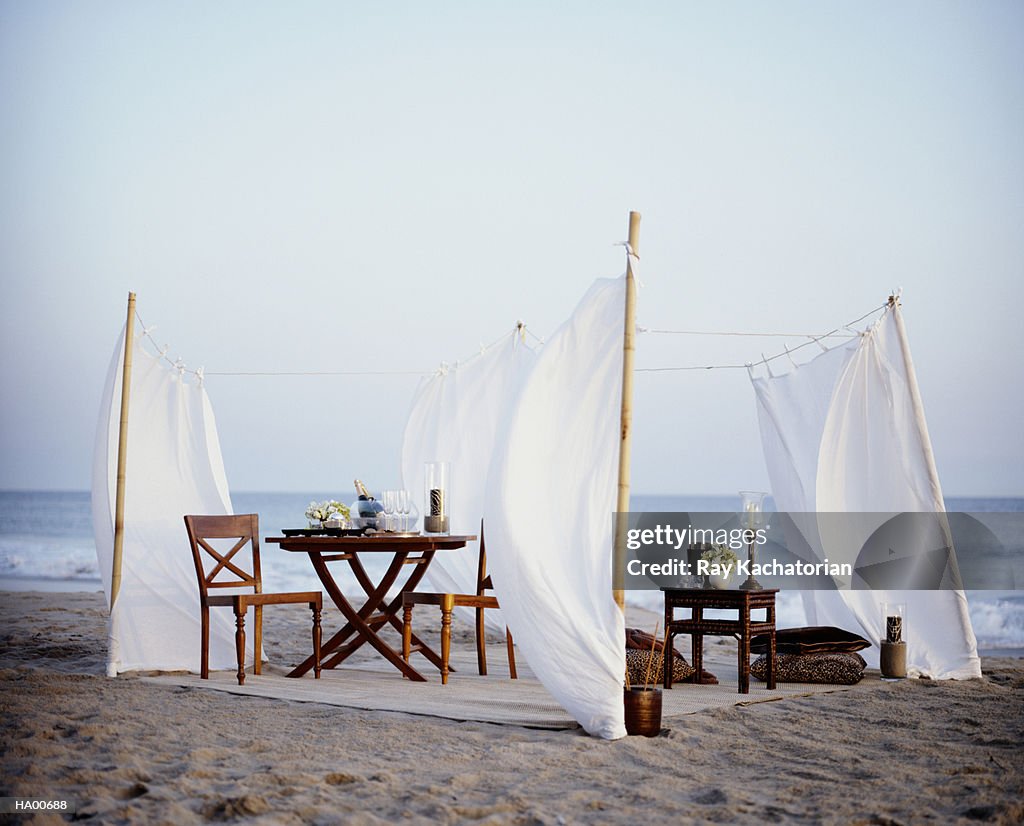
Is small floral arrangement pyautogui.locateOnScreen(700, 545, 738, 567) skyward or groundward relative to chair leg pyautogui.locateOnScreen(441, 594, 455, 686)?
skyward

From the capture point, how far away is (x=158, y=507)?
5.96m

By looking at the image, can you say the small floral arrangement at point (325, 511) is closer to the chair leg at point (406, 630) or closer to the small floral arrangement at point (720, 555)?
the chair leg at point (406, 630)

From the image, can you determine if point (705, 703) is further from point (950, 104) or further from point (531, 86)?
point (950, 104)

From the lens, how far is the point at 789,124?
10.2 metres

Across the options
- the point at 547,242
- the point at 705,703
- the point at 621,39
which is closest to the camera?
the point at 705,703

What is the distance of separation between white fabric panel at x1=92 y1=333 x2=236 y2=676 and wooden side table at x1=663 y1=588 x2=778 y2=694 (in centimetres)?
255

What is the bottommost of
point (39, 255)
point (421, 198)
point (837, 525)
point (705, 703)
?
point (705, 703)

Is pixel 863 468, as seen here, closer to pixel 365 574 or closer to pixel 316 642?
pixel 365 574

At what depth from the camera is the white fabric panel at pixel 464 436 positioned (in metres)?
6.80

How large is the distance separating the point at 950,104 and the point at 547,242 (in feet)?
16.0

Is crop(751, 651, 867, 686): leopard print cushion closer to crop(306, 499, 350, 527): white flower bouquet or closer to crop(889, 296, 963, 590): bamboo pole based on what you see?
crop(889, 296, 963, 590): bamboo pole

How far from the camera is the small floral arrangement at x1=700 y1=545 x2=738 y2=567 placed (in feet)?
17.4

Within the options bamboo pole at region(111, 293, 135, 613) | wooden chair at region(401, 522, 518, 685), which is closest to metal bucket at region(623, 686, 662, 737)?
wooden chair at region(401, 522, 518, 685)

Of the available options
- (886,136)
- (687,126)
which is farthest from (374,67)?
(886,136)
